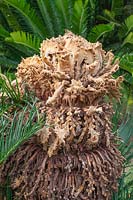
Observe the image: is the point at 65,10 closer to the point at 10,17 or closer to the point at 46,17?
the point at 46,17

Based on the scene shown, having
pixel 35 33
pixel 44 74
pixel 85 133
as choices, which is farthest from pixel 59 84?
pixel 35 33

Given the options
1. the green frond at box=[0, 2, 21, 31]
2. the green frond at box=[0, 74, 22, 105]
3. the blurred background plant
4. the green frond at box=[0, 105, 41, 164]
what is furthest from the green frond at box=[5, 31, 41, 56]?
the green frond at box=[0, 105, 41, 164]

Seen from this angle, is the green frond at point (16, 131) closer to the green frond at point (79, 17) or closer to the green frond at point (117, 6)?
the green frond at point (79, 17)

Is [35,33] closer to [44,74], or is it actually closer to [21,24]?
[21,24]

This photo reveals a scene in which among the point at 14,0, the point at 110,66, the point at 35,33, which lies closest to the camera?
the point at 110,66

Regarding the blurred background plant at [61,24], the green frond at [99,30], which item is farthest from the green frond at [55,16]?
the green frond at [99,30]

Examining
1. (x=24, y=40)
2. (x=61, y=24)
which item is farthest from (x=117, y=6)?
(x=24, y=40)
